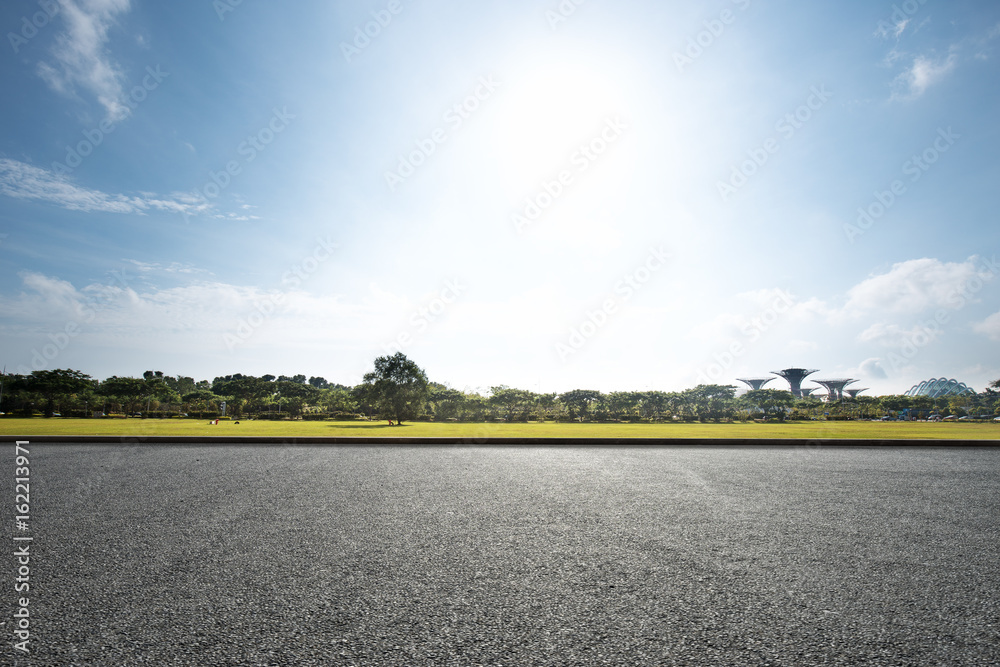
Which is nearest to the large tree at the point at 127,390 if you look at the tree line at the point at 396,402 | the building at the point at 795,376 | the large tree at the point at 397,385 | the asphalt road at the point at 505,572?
the tree line at the point at 396,402

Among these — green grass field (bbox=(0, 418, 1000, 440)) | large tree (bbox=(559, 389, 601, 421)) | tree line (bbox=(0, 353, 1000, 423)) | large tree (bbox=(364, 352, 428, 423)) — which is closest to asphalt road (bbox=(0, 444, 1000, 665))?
green grass field (bbox=(0, 418, 1000, 440))

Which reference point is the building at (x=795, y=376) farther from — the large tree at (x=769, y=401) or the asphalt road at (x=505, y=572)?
the asphalt road at (x=505, y=572)

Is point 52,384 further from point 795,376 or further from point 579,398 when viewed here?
point 795,376

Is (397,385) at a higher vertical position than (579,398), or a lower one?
higher

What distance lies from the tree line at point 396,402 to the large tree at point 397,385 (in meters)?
0.10

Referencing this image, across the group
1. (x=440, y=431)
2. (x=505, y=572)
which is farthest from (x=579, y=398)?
(x=505, y=572)

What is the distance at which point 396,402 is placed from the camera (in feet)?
157

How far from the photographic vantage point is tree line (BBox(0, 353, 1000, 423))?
1967 inches

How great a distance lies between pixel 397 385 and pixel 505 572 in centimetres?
4577

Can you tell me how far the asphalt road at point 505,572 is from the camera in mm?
2707

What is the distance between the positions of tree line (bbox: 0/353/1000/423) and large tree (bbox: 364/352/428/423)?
0.33 ft

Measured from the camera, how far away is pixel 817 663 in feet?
8.34

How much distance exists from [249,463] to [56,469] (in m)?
3.03

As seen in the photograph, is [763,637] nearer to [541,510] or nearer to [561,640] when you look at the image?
[561,640]
